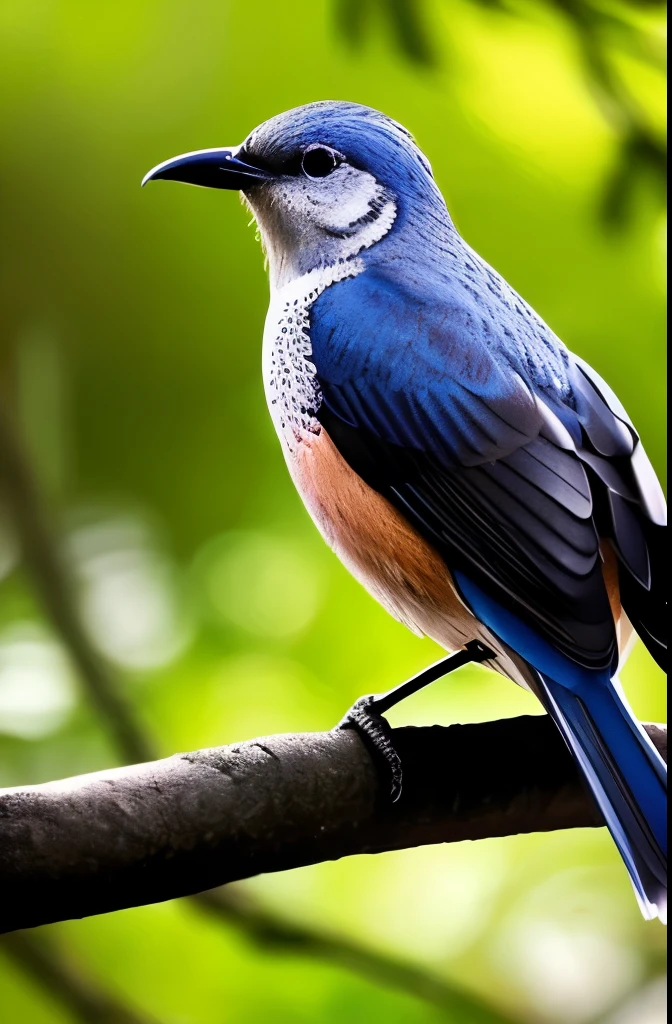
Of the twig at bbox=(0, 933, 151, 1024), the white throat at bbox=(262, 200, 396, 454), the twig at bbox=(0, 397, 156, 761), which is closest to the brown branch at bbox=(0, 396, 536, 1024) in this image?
the twig at bbox=(0, 397, 156, 761)

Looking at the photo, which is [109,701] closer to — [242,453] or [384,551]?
[242,453]

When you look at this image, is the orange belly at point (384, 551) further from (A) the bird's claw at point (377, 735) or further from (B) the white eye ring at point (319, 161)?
(B) the white eye ring at point (319, 161)

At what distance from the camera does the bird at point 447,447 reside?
777mm

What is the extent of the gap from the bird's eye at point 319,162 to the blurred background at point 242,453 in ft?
0.51

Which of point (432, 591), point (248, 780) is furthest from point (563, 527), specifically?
point (248, 780)

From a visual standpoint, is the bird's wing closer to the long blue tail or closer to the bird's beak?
the long blue tail

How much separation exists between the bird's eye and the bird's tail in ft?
1.67

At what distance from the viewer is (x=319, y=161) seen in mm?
968

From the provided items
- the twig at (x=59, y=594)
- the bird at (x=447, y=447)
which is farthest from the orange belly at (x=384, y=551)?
the twig at (x=59, y=594)

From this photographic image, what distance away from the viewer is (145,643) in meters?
1.20

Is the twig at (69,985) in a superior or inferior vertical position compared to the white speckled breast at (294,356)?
inferior

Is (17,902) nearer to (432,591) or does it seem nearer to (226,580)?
(432,591)

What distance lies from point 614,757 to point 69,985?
63 centimetres

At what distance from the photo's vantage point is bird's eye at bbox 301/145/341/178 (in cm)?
96
